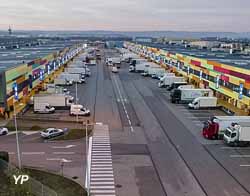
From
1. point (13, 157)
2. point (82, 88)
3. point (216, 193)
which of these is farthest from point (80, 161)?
point (82, 88)

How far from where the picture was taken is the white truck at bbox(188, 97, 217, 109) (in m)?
50.0

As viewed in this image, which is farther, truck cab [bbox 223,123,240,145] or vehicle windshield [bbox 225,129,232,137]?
vehicle windshield [bbox 225,129,232,137]

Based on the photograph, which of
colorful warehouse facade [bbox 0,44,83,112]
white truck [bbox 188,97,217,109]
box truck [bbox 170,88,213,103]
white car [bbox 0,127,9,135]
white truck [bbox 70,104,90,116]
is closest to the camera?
white car [bbox 0,127,9,135]

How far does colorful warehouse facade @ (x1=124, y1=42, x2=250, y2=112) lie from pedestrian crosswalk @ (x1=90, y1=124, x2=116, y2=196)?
21297mm

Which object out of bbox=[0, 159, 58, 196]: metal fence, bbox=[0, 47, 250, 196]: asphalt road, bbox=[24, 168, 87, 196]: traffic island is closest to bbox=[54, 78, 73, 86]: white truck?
bbox=[0, 47, 250, 196]: asphalt road

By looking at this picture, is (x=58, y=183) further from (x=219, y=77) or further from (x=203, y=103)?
(x=219, y=77)

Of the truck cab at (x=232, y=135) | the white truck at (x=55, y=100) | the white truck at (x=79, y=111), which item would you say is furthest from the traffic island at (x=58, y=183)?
the white truck at (x=55, y=100)

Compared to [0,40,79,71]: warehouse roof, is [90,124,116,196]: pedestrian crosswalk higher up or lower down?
lower down

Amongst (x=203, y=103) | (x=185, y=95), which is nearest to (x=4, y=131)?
(x=203, y=103)

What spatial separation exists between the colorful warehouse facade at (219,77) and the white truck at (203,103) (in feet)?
10.1

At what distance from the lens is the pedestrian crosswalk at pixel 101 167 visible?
23.3 meters

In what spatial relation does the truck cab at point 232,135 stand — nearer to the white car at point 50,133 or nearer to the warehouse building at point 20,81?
the white car at point 50,133

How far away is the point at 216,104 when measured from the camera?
51.0 meters

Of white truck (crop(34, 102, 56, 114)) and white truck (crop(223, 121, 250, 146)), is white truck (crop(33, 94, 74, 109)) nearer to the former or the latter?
white truck (crop(34, 102, 56, 114))
